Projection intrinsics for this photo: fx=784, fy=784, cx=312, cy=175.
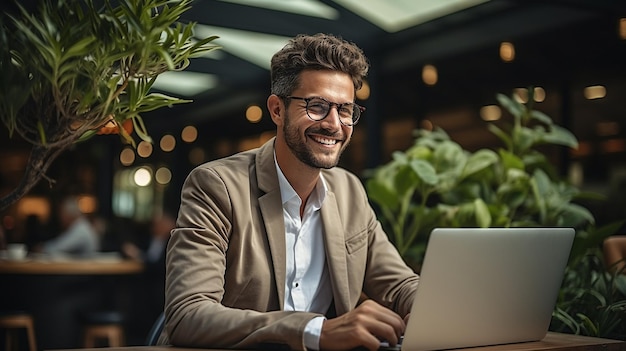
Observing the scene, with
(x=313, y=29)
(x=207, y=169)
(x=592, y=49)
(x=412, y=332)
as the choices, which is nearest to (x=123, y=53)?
(x=207, y=169)

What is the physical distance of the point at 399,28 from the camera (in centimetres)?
704

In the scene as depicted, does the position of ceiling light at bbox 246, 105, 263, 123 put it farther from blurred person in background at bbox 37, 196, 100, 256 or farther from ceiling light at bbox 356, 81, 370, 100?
blurred person in background at bbox 37, 196, 100, 256

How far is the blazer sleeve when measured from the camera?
1.77 metres

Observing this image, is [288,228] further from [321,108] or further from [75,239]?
[75,239]

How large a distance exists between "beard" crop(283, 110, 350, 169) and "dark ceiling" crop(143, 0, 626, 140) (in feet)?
11.6

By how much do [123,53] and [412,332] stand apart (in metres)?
0.92

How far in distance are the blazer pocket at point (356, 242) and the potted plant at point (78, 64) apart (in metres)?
0.76

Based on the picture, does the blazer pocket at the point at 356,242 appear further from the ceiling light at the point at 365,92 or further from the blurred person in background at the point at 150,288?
the blurred person in background at the point at 150,288

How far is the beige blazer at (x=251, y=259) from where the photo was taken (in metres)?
1.83

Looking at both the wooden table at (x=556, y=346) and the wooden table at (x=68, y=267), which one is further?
the wooden table at (x=68, y=267)

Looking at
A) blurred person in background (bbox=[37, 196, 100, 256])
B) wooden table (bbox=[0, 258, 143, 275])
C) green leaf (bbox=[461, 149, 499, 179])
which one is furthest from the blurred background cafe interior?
green leaf (bbox=[461, 149, 499, 179])

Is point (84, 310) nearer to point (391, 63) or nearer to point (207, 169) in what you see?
point (391, 63)

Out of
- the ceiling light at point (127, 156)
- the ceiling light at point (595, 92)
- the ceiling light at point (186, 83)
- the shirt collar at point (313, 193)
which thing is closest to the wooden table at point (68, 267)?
the ceiling light at point (186, 83)

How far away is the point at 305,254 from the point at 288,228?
0.09m
